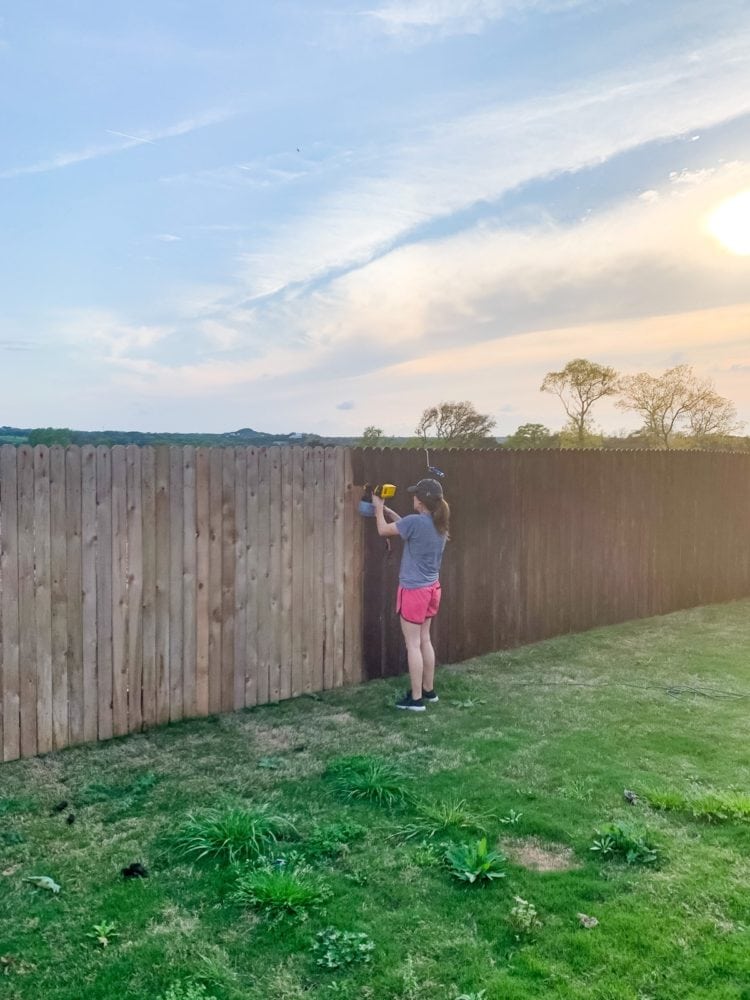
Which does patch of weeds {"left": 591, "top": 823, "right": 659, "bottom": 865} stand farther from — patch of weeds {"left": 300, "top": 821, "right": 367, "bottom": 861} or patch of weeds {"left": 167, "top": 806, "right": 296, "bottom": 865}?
patch of weeds {"left": 167, "top": 806, "right": 296, "bottom": 865}

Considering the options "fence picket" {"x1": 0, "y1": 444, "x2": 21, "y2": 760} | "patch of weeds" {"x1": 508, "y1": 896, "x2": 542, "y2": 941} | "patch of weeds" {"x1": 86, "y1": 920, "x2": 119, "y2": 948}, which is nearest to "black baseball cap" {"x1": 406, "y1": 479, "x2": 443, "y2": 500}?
"fence picket" {"x1": 0, "y1": 444, "x2": 21, "y2": 760}

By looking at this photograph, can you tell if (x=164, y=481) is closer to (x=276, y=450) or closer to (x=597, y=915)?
(x=276, y=450)

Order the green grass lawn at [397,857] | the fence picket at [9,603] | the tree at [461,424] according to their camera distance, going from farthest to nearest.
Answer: the tree at [461,424]
the fence picket at [9,603]
the green grass lawn at [397,857]

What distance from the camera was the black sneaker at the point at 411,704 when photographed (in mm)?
5625

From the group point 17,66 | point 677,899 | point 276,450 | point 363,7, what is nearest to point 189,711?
point 276,450

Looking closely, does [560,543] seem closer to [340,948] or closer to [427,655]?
[427,655]

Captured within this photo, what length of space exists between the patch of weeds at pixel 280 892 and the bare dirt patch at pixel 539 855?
34.4 inches

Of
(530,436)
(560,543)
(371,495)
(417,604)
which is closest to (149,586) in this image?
(417,604)

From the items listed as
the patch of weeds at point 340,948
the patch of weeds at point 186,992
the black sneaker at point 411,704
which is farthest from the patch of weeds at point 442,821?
the black sneaker at point 411,704

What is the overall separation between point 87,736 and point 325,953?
298 cm

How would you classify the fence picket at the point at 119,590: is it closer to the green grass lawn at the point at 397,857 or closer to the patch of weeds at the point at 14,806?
the green grass lawn at the point at 397,857

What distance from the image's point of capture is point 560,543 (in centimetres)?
855

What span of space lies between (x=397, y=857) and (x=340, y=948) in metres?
0.71

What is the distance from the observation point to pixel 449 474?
7289mm
